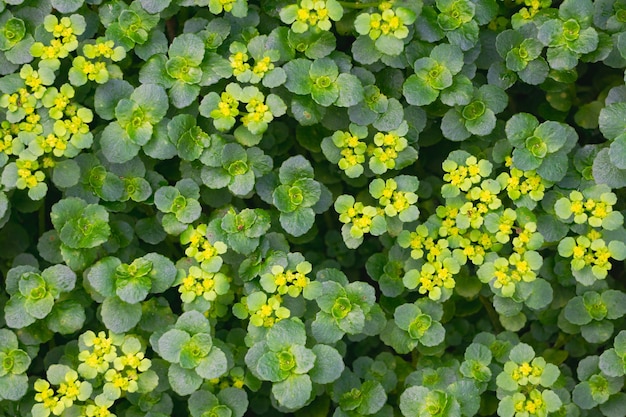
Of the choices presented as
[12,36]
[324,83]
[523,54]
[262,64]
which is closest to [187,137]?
[262,64]

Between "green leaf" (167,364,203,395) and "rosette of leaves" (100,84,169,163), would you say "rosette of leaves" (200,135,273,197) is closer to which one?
"rosette of leaves" (100,84,169,163)

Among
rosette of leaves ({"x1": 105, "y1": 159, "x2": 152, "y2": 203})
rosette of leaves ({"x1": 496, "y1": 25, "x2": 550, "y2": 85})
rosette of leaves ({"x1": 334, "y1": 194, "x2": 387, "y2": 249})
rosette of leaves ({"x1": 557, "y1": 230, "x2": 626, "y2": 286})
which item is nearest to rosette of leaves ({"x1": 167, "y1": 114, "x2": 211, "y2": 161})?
rosette of leaves ({"x1": 105, "y1": 159, "x2": 152, "y2": 203})

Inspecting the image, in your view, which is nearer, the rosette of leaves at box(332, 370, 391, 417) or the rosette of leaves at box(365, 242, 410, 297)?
the rosette of leaves at box(332, 370, 391, 417)

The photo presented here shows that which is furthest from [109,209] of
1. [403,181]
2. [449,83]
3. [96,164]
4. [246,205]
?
[449,83]

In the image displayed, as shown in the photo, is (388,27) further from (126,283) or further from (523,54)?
(126,283)

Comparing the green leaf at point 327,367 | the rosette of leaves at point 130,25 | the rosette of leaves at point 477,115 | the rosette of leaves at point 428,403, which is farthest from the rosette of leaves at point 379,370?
the rosette of leaves at point 130,25

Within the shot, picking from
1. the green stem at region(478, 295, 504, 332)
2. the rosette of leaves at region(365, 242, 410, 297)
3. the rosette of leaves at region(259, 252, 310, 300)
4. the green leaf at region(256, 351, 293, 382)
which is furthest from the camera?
the green stem at region(478, 295, 504, 332)

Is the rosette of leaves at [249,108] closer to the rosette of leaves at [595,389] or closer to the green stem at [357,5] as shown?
the green stem at [357,5]
